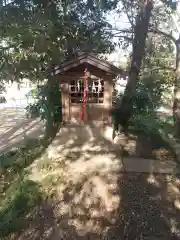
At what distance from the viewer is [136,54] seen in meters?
11.3

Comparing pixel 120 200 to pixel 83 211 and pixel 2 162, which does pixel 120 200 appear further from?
pixel 2 162

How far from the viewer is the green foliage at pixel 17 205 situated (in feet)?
21.9

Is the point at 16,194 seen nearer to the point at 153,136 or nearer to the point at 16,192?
the point at 16,192

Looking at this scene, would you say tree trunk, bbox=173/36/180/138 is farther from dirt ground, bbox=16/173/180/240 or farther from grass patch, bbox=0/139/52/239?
grass patch, bbox=0/139/52/239

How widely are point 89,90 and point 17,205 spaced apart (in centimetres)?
535

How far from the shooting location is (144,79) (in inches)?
567

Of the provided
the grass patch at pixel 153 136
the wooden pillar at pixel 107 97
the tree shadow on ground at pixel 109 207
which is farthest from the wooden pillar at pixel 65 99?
the grass patch at pixel 153 136

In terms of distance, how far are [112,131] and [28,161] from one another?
12.7 ft

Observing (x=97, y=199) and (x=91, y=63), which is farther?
(x=91, y=63)

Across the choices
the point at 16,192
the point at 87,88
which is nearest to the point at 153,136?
the point at 87,88

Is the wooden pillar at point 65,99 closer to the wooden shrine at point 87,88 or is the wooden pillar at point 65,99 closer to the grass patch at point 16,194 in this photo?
the wooden shrine at point 87,88

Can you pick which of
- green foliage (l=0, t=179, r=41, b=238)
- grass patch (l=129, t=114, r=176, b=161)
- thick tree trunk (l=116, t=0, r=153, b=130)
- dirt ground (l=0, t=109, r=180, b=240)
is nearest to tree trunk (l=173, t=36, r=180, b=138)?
grass patch (l=129, t=114, r=176, b=161)

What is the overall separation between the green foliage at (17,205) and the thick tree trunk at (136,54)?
19.4 feet

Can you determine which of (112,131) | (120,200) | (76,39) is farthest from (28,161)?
(76,39)
